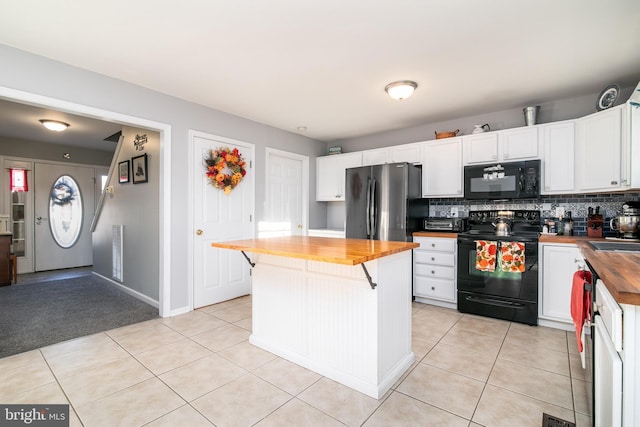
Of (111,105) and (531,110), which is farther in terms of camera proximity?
(531,110)

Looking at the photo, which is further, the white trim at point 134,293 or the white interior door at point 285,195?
the white interior door at point 285,195

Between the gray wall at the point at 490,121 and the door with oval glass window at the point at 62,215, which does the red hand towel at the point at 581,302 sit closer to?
the gray wall at the point at 490,121

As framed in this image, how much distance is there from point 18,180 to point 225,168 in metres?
4.55

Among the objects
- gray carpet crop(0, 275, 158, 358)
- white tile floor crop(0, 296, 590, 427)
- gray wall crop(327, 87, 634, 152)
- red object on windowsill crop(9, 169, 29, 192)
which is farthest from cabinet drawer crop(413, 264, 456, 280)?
red object on windowsill crop(9, 169, 29, 192)

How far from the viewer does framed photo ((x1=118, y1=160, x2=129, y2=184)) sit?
13.7ft

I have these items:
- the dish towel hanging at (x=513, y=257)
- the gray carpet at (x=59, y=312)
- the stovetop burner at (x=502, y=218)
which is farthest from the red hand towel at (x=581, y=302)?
the gray carpet at (x=59, y=312)

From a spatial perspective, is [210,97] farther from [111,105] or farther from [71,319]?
[71,319]

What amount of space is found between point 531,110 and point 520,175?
29.1 inches

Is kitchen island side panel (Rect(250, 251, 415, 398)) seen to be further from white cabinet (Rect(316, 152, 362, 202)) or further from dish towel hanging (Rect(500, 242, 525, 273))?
white cabinet (Rect(316, 152, 362, 202))

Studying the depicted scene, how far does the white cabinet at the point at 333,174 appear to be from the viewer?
4809 mm

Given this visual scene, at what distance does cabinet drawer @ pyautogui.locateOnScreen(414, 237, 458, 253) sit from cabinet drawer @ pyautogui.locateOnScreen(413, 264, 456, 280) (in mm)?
215

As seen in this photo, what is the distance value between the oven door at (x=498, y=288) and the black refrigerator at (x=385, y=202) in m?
0.71

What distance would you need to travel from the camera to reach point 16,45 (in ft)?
7.54

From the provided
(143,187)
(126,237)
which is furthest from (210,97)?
(126,237)
